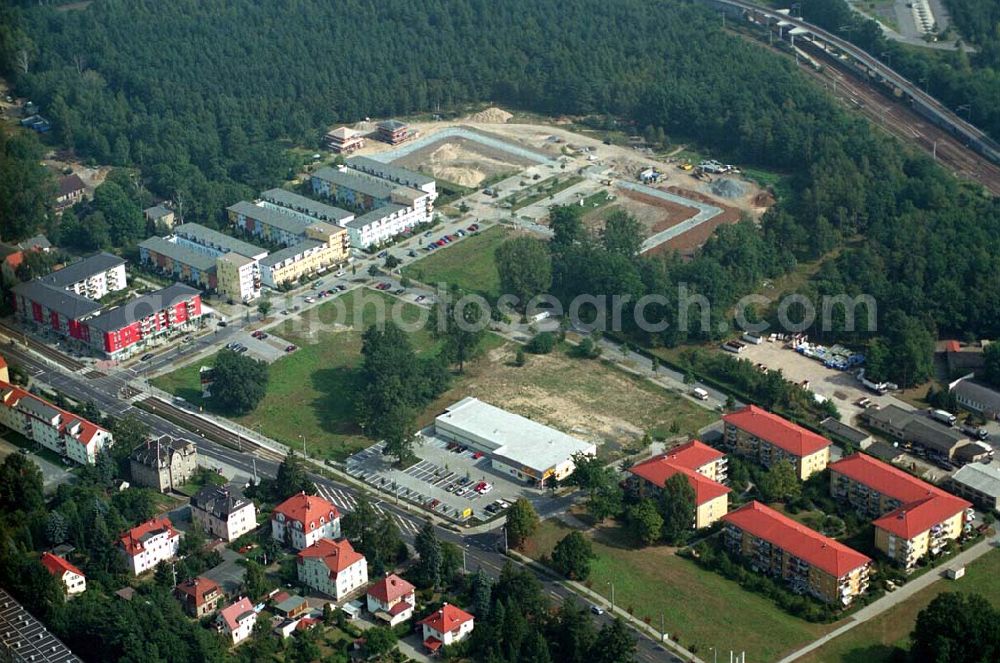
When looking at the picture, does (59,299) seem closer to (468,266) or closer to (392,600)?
(468,266)

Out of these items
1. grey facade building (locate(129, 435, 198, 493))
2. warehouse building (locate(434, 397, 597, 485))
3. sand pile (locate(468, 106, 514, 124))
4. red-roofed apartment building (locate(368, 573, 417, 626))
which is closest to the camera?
red-roofed apartment building (locate(368, 573, 417, 626))

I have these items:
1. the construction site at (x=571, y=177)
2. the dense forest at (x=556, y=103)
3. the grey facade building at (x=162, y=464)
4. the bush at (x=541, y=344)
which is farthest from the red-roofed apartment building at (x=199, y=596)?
the construction site at (x=571, y=177)

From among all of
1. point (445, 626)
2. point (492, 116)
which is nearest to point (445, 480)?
point (445, 626)

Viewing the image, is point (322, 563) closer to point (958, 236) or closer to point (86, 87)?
point (958, 236)

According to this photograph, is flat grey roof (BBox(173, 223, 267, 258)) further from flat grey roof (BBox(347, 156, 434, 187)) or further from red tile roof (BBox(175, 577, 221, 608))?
red tile roof (BBox(175, 577, 221, 608))

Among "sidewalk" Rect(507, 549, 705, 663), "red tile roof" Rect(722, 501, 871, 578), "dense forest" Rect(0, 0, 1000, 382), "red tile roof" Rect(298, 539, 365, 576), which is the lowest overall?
"sidewalk" Rect(507, 549, 705, 663)

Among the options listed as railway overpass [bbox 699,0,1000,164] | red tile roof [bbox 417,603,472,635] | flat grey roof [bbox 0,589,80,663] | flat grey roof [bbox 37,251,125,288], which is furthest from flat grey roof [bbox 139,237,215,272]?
railway overpass [bbox 699,0,1000,164]
